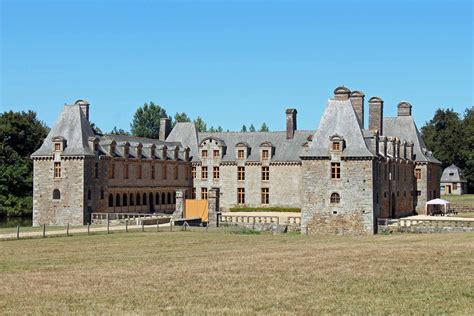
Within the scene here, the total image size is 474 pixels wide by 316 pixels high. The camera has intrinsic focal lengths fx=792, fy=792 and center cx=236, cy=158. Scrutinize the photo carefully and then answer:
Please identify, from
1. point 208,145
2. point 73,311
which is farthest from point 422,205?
point 73,311

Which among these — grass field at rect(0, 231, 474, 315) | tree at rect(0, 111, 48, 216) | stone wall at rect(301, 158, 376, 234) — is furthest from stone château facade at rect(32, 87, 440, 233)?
tree at rect(0, 111, 48, 216)

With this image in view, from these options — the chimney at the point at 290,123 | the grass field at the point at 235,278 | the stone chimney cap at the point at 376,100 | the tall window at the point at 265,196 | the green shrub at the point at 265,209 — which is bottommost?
the grass field at the point at 235,278

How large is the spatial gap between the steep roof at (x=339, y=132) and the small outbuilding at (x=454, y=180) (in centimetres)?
5750

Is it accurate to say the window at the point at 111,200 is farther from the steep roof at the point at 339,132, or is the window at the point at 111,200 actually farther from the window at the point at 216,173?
the steep roof at the point at 339,132

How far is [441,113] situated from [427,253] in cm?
8180

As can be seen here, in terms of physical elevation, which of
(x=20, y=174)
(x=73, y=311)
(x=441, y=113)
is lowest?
(x=73, y=311)

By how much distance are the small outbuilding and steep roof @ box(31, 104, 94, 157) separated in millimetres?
59886

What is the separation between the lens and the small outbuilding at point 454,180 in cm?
10425

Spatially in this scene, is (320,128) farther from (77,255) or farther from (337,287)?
(337,287)

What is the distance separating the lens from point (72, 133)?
57.2 meters

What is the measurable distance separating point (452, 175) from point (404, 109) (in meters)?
40.1

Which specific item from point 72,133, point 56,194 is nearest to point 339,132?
point 72,133

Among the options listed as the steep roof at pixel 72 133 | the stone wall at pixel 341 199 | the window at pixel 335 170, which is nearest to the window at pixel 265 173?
the steep roof at pixel 72 133

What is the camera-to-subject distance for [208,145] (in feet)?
229
